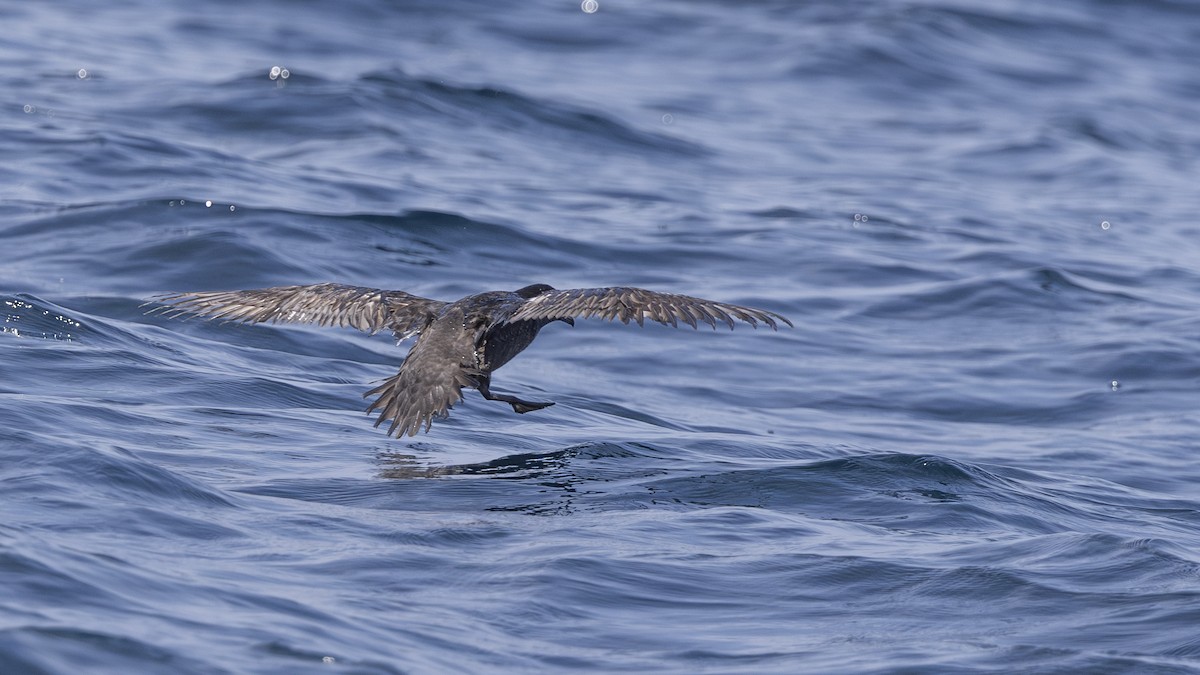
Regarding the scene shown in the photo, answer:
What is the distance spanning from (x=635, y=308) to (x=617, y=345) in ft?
13.8

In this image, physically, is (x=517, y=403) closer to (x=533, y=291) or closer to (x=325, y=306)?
(x=533, y=291)

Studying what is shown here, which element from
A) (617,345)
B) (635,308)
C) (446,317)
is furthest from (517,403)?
(617,345)

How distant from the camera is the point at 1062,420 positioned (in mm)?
10430

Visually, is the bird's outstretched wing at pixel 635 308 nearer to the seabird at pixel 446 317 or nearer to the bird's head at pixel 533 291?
the seabird at pixel 446 317

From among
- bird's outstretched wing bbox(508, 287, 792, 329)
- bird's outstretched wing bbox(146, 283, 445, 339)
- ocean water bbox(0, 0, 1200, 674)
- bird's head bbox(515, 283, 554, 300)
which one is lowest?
ocean water bbox(0, 0, 1200, 674)

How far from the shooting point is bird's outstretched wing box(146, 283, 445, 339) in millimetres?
8156

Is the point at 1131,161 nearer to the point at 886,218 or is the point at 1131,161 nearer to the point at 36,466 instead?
the point at 886,218

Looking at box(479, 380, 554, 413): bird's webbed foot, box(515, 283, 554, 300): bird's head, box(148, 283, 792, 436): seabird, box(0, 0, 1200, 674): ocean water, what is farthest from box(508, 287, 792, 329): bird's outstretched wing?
box(515, 283, 554, 300): bird's head

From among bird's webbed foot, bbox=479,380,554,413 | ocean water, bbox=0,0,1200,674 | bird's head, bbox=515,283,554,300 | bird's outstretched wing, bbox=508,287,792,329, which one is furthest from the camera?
bird's head, bbox=515,283,554,300

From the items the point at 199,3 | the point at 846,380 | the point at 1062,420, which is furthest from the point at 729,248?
the point at 199,3

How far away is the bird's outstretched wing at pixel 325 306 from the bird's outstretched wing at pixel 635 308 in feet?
2.71

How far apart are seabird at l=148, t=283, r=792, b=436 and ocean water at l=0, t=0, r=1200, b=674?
1.10ft

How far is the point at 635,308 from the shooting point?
729 centimetres

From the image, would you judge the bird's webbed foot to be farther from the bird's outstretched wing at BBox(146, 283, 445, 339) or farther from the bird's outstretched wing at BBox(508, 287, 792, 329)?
the bird's outstretched wing at BBox(508, 287, 792, 329)
